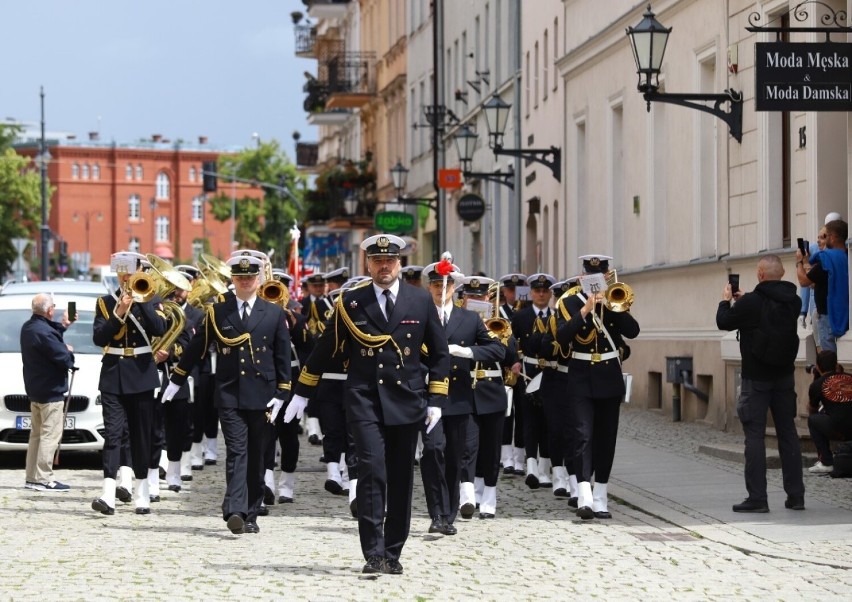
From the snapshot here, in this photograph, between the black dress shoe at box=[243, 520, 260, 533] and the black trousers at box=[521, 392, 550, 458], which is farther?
the black trousers at box=[521, 392, 550, 458]

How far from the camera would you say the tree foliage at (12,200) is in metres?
105

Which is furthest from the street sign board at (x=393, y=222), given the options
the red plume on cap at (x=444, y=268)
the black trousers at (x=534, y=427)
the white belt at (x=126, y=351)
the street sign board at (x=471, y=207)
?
the red plume on cap at (x=444, y=268)

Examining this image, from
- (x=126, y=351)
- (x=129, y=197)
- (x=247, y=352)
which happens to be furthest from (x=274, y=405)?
(x=129, y=197)

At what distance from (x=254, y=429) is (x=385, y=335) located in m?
2.71

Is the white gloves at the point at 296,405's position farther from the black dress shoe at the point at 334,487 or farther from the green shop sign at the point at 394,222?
the green shop sign at the point at 394,222

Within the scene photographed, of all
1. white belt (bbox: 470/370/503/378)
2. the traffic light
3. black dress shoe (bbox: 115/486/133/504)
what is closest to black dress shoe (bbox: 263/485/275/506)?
black dress shoe (bbox: 115/486/133/504)

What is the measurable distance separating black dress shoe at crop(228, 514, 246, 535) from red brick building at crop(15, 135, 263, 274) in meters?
155

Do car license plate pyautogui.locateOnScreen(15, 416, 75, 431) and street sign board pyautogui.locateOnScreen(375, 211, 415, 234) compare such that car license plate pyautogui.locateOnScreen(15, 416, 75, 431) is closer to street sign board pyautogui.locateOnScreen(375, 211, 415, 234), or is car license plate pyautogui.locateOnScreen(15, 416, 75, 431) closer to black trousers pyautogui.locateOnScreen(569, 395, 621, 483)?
black trousers pyautogui.locateOnScreen(569, 395, 621, 483)

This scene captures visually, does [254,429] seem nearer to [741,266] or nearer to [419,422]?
[419,422]

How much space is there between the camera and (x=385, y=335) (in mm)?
11539

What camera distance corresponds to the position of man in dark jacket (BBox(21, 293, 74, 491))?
1720 cm

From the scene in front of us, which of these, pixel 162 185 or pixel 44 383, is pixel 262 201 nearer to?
pixel 162 185

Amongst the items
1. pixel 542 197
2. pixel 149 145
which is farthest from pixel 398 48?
pixel 149 145

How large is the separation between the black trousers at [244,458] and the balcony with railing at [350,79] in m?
54.5
